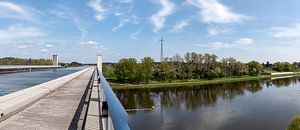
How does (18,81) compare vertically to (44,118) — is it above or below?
above

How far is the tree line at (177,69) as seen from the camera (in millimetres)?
53719

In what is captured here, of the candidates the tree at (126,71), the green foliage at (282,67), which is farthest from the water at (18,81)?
the green foliage at (282,67)

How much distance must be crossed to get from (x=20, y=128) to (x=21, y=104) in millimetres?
1796

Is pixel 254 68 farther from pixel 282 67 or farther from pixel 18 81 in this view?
pixel 18 81

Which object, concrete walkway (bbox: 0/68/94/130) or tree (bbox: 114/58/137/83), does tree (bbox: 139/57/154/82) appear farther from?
concrete walkway (bbox: 0/68/94/130)

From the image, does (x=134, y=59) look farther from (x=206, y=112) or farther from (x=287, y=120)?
(x=287, y=120)

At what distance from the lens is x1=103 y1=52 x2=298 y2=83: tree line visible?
5372 centimetres

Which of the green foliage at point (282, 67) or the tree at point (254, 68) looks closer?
the tree at point (254, 68)

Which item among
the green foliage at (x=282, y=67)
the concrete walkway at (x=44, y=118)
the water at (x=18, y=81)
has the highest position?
the green foliage at (x=282, y=67)

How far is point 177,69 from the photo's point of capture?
58844 millimetres

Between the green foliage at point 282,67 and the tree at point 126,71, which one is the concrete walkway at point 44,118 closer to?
the tree at point 126,71

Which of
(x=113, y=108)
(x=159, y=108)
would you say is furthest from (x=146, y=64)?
(x=113, y=108)

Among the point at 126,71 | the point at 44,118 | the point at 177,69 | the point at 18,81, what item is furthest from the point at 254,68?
the point at 44,118

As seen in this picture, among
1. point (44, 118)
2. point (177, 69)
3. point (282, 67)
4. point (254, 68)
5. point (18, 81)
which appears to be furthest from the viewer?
point (282, 67)
